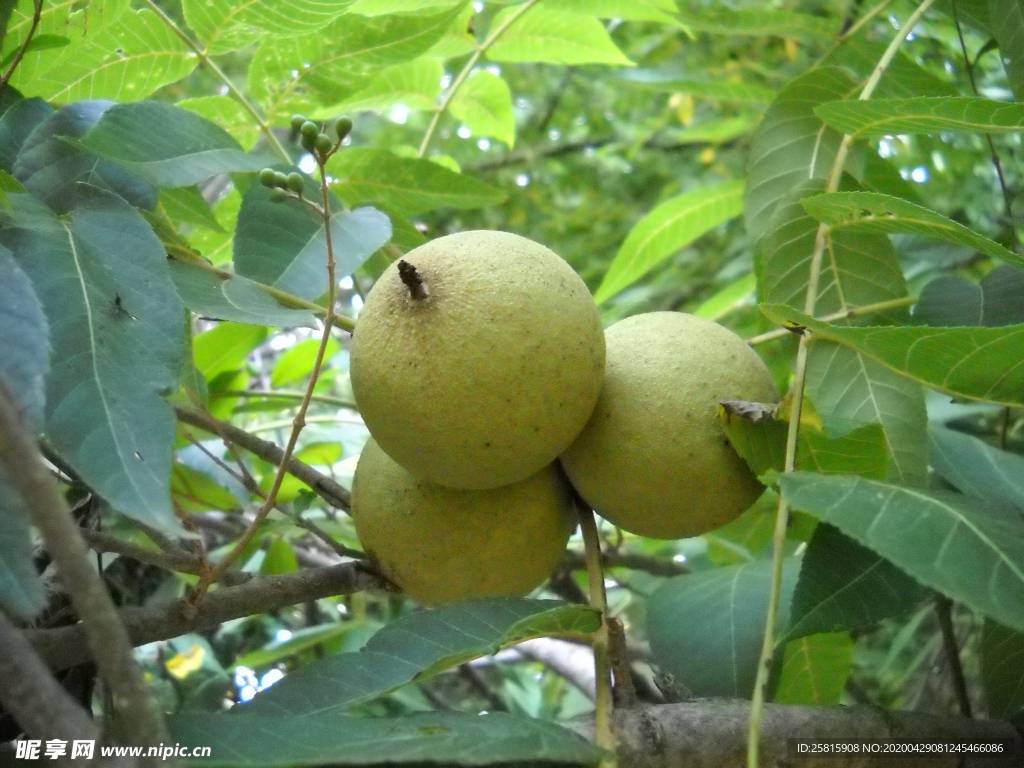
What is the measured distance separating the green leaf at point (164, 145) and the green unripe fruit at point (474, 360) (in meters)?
0.30

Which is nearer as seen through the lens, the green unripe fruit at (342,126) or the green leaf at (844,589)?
the green leaf at (844,589)

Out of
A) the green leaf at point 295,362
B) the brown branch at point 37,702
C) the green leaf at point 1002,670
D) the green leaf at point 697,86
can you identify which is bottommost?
the green leaf at point 1002,670

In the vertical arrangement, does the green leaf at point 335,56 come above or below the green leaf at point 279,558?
above

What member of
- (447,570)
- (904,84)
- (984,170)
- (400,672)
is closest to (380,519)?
(447,570)

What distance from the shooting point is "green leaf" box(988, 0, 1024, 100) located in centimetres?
140

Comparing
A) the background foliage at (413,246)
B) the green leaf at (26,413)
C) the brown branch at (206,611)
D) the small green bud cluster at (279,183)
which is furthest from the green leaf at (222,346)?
the green leaf at (26,413)

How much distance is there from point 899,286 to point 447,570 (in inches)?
32.2

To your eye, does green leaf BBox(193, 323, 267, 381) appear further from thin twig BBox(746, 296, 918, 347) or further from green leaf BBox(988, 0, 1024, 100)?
green leaf BBox(988, 0, 1024, 100)

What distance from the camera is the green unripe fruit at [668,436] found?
1.08m

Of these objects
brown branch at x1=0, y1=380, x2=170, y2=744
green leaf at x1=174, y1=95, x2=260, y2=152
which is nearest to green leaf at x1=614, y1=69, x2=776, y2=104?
green leaf at x1=174, y1=95, x2=260, y2=152

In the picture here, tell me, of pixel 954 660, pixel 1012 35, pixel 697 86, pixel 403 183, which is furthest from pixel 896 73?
pixel 954 660

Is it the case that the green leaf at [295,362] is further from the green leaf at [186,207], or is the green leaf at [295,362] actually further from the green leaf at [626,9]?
the green leaf at [626,9]

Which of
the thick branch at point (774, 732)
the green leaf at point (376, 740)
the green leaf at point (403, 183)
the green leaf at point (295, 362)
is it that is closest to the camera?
the green leaf at point (376, 740)

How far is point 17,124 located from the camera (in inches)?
43.3
